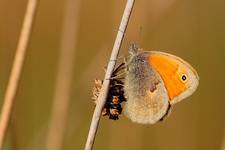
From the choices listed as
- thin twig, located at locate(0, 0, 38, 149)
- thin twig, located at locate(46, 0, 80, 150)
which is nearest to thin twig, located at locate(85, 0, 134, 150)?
thin twig, located at locate(0, 0, 38, 149)

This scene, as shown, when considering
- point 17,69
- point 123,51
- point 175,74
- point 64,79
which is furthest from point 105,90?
point 123,51

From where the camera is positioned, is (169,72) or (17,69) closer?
(17,69)

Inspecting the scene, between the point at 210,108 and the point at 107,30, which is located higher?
the point at 107,30

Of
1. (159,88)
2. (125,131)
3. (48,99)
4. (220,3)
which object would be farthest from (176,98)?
(220,3)

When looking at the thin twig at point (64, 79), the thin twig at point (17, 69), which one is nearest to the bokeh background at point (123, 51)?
the thin twig at point (64, 79)

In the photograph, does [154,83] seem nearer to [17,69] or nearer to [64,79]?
[64,79]

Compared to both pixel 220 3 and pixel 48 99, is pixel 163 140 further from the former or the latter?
pixel 220 3
